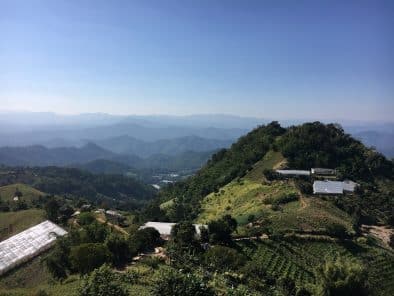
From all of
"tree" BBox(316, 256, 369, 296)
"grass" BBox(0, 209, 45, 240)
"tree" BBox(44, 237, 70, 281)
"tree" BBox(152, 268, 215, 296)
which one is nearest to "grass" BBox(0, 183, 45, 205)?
"grass" BBox(0, 209, 45, 240)

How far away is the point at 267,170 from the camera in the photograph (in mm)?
69188

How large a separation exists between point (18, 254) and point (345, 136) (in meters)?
67.9

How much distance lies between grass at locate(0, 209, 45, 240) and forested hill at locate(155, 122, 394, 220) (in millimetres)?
23266

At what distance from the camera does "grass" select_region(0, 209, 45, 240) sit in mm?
61125

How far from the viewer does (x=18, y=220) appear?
65000mm

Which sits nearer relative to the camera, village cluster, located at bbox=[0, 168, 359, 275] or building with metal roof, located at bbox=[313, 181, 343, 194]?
village cluster, located at bbox=[0, 168, 359, 275]

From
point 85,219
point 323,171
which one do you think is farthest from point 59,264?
point 323,171

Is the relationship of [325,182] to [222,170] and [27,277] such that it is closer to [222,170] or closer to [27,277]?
[222,170]

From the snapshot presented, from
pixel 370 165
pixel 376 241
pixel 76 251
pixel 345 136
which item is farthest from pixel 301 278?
pixel 345 136

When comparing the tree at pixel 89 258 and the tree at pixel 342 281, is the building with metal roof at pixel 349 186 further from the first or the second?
the tree at pixel 89 258

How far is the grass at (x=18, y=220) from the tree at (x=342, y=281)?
159 feet

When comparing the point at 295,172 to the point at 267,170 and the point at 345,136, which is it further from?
the point at 345,136

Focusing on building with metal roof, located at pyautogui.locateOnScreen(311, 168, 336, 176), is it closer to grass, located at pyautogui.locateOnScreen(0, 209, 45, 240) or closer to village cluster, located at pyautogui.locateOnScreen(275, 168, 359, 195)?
village cluster, located at pyautogui.locateOnScreen(275, 168, 359, 195)

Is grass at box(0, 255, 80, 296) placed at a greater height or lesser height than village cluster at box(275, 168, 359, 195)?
lesser
